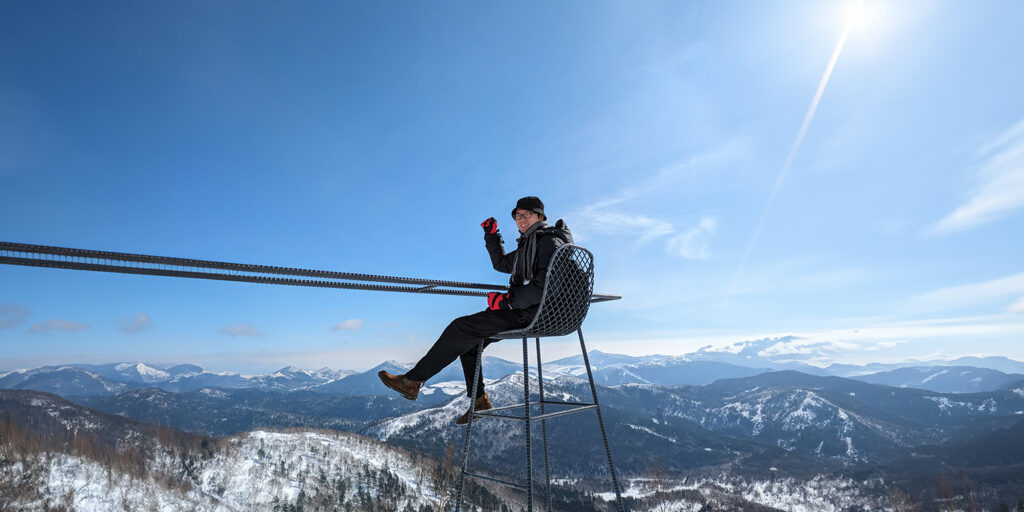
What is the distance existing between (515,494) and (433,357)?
15251 cm

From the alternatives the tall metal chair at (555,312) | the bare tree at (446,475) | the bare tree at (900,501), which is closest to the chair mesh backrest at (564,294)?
the tall metal chair at (555,312)

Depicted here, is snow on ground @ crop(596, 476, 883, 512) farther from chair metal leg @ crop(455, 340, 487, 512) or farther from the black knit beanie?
the black knit beanie

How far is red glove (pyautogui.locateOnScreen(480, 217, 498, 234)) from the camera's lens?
3.31 m

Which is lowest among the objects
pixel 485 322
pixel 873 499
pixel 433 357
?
pixel 873 499

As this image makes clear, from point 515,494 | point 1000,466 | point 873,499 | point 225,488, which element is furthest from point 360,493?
point 1000,466

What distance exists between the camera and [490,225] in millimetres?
3311

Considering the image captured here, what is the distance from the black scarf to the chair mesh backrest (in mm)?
155

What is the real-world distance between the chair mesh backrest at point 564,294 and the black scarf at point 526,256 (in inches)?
6.1

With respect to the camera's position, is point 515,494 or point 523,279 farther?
point 515,494

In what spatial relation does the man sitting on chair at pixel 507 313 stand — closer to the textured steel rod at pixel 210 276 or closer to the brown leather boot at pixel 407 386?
the brown leather boot at pixel 407 386

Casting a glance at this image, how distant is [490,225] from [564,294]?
0.71 m

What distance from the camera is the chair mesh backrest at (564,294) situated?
2.89 meters

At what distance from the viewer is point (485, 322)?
287 cm

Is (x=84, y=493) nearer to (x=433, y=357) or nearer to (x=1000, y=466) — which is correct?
(x=433, y=357)
